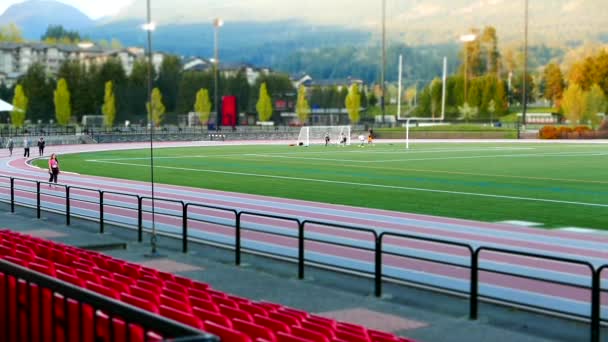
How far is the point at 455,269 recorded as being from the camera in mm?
13281

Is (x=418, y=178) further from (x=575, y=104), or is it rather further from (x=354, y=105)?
(x=354, y=105)

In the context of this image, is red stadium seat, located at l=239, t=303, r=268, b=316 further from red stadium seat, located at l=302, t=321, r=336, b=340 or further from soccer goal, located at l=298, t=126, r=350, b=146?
Result: soccer goal, located at l=298, t=126, r=350, b=146

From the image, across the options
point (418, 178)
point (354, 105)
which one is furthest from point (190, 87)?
point (418, 178)

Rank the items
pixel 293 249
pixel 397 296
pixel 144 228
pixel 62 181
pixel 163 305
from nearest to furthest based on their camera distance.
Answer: pixel 163 305, pixel 397 296, pixel 293 249, pixel 144 228, pixel 62 181

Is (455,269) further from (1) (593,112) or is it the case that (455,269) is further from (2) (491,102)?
(2) (491,102)

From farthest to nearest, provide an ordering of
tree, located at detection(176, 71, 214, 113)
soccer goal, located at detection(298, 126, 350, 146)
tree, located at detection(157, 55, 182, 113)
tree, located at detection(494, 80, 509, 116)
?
tree, located at detection(157, 55, 182, 113), tree, located at detection(176, 71, 214, 113), tree, located at detection(494, 80, 509, 116), soccer goal, located at detection(298, 126, 350, 146)

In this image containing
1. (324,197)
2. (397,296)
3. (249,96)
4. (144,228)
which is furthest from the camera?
(249,96)

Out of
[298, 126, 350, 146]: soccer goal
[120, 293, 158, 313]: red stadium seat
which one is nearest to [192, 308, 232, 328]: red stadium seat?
[120, 293, 158, 313]: red stadium seat

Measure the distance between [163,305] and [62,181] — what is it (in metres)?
27.4

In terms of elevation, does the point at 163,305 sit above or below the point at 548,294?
above

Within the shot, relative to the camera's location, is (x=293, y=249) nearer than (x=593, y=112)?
Yes

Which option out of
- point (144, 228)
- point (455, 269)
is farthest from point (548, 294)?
point (144, 228)

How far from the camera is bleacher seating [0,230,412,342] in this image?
17.1 feet

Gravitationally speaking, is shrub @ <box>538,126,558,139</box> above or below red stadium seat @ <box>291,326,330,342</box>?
below
